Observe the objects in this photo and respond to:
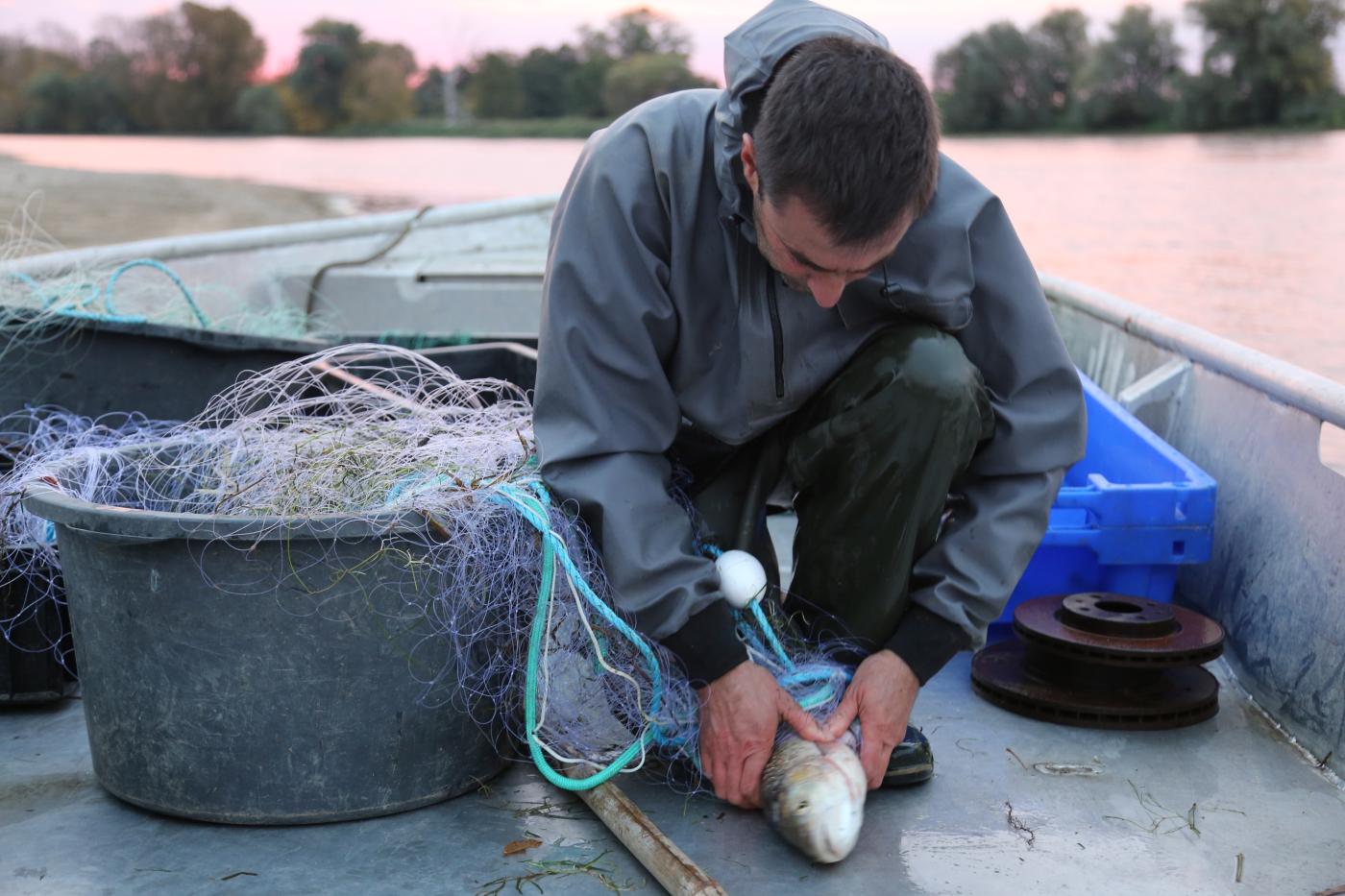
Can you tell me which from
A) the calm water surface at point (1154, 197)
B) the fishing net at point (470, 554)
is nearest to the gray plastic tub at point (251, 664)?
the fishing net at point (470, 554)

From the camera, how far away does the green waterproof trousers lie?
77.9 inches

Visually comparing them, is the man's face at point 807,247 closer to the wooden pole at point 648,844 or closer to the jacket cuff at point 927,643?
the jacket cuff at point 927,643

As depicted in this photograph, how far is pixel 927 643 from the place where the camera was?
2.04m

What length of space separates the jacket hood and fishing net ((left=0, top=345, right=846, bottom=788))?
538 millimetres

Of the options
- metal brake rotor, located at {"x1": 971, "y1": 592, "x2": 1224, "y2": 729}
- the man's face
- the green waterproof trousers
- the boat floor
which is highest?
the man's face

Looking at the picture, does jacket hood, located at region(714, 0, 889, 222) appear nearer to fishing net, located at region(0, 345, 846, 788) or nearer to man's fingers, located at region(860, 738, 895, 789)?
fishing net, located at region(0, 345, 846, 788)

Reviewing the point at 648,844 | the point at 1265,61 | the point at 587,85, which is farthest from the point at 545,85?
the point at 648,844

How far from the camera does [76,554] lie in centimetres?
190

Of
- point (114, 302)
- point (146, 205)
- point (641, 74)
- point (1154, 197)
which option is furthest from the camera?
point (641, 74)

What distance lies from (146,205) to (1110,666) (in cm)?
2348

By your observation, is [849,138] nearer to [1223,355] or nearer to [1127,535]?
[1127,535]

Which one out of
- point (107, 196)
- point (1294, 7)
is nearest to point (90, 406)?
point (107, 196)

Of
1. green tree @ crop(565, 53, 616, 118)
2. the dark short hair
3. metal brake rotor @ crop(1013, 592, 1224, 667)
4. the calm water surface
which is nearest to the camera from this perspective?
the dark short hair

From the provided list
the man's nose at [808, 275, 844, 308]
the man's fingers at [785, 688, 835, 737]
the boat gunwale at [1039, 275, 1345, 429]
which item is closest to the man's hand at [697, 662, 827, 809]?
the man's fingers at [785, 688, 835, 737]
